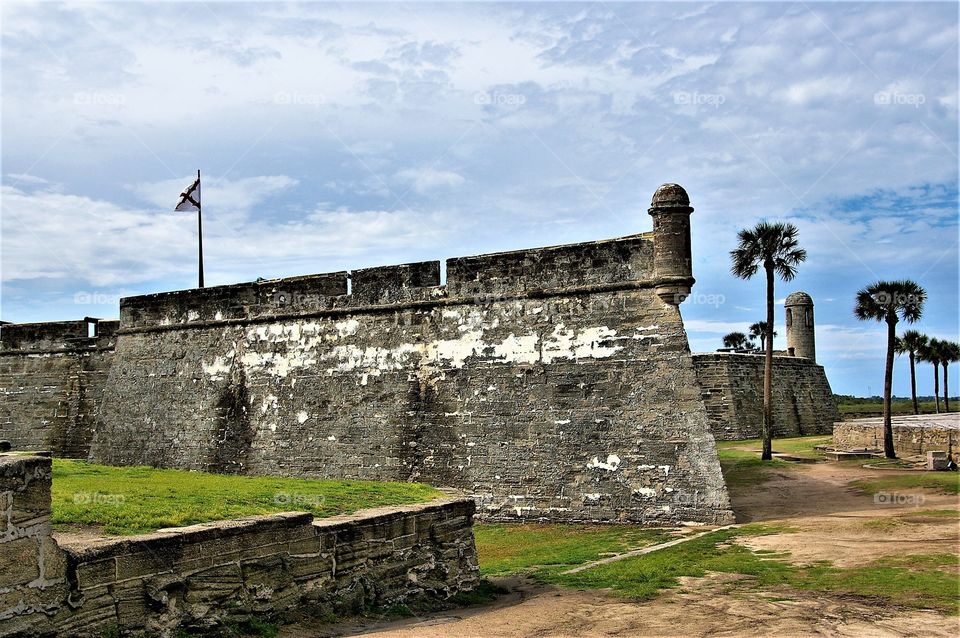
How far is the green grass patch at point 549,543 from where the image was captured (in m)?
10.9

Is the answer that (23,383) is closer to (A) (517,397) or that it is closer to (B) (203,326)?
(B) (203,326)

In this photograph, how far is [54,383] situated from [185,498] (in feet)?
52.2

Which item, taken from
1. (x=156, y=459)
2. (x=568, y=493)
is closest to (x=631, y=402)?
(x=568, y=493)

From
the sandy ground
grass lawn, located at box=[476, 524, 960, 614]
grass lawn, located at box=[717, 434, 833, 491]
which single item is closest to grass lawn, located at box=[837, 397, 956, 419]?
grass lawn, located at box=[717, 434, 833, 491]

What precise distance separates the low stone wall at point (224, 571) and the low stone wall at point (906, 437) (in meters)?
18.1

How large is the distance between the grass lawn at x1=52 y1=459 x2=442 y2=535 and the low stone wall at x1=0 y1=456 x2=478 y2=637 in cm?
42

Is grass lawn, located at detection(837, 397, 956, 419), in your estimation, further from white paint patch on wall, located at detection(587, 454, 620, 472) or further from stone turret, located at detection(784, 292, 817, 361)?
white paint patch on wall, located at detection(587, 454, 620, 472)

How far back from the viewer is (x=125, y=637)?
5.53m

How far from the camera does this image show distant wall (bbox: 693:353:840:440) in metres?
30.7

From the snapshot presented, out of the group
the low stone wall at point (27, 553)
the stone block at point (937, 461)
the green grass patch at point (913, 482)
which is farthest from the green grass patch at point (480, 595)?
the stone block at point (937, 461)

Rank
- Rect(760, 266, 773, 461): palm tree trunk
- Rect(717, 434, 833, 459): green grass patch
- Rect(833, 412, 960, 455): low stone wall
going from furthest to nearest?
Rect(717, 434, 833, 459): green grass patch
Rect(760, 266, 773, 461): palm tree trunk
Rect(833, 412, 960, 455): low stone wall

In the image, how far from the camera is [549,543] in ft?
40.3

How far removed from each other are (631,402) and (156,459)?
37.0 ft

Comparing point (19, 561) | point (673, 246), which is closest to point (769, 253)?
point (673, 246)
